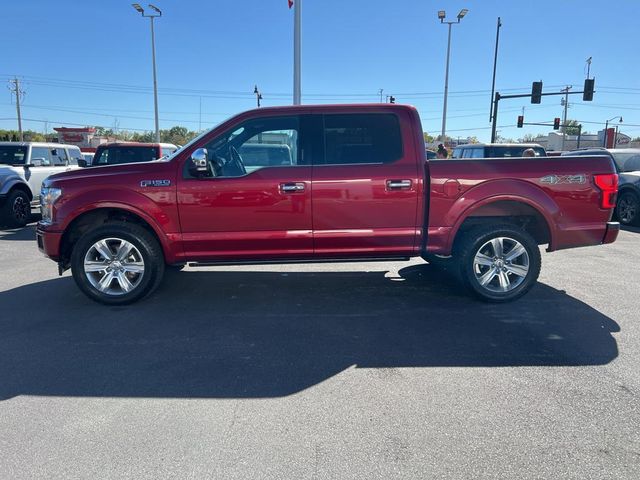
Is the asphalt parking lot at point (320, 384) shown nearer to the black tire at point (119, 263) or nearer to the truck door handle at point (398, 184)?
the black tire at point (119, 263)

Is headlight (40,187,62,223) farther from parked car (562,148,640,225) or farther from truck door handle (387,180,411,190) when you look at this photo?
parked car (562,148,640,225)

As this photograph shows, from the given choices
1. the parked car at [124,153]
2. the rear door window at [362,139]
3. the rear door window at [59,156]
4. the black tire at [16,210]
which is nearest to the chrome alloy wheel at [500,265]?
the rear door window at [362,139]

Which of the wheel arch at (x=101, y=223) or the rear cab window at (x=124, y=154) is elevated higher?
the rear cab window at (x=124, y=154)

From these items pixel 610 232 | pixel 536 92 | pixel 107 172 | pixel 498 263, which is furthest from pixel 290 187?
pixel 536 92

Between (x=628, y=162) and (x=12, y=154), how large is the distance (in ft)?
51.4

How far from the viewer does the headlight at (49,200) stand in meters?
4.92

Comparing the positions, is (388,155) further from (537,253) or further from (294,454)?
(294,454)

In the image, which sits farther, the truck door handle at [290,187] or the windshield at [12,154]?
the windshield at [12,154]

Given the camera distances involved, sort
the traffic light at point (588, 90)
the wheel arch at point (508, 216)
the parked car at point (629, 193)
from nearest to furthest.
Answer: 1. the wheel arch at point (508, 216)
2. the parked car at point (629, 193)
3. the traffic light at point (588, 90)

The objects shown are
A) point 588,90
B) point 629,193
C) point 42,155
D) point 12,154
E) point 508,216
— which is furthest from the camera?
point 588,90

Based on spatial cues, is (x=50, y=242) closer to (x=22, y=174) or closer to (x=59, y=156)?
(x=22, y=174)

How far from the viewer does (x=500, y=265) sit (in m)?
5.15

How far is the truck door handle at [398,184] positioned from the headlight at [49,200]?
3478 mm

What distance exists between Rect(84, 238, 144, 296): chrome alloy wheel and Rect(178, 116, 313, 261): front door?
1.96ft
